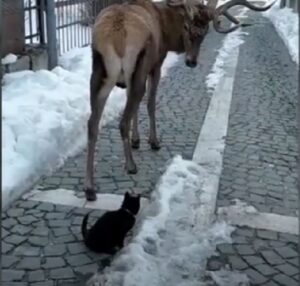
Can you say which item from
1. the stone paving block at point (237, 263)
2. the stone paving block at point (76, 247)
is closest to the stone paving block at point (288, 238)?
the stone paving block at point (237, 263)

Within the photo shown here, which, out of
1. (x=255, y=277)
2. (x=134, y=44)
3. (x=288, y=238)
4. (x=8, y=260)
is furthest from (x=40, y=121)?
(x=255, y=277)

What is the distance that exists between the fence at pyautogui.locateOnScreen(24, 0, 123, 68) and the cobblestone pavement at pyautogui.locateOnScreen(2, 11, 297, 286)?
6.14ft

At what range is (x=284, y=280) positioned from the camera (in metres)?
3.79

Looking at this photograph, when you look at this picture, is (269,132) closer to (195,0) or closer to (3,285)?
(195,0)

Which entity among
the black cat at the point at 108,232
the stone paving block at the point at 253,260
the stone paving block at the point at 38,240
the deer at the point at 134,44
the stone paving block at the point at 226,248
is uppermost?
the deer at the point at 134,44

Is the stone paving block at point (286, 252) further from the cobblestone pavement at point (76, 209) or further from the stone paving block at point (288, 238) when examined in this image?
the cobblestone pavement at point (76, 209)

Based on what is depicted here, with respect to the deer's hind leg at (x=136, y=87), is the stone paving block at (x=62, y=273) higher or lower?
lower

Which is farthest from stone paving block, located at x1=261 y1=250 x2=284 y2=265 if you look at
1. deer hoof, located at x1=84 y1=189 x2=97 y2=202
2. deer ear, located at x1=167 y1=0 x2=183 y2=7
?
deer ear, located at x1=167 y1=0 x2=183 y2=7

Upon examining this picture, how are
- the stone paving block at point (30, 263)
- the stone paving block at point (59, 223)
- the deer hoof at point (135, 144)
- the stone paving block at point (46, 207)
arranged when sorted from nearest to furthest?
the stone paving block at point (30, 263) → the stone paving block at point (59, 223) → the stone paving block at point (46, 207) → the deer hoof at point (135, 144)

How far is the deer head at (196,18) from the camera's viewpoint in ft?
18.5

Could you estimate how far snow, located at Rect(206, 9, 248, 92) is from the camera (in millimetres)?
9746

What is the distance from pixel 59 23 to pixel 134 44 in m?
5.58

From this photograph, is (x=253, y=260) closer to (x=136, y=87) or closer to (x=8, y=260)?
(x=8, y=260)

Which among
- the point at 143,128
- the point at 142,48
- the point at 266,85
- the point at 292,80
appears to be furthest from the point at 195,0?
the point at 292,80
